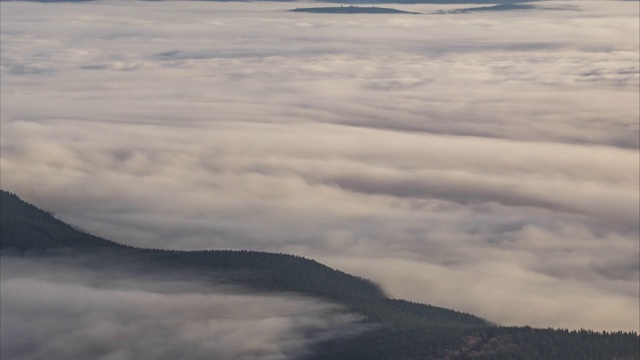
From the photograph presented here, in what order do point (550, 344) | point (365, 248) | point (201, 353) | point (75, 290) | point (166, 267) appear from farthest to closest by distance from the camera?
point (365, 248)
point (166, 267)
point (75, 290)
point (201, 353)
point (550, 344)

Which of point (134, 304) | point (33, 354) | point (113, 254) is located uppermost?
point (113, 254)

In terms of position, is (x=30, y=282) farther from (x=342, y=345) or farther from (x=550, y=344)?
(x=550, y=344)

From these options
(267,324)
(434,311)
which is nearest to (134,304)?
(267,324)

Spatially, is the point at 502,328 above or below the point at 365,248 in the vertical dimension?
below

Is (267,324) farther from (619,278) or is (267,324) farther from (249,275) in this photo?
(619,278)

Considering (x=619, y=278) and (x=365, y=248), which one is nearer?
(x=619, y=278)

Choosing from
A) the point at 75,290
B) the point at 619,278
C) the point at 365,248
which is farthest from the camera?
the point at 365,248
